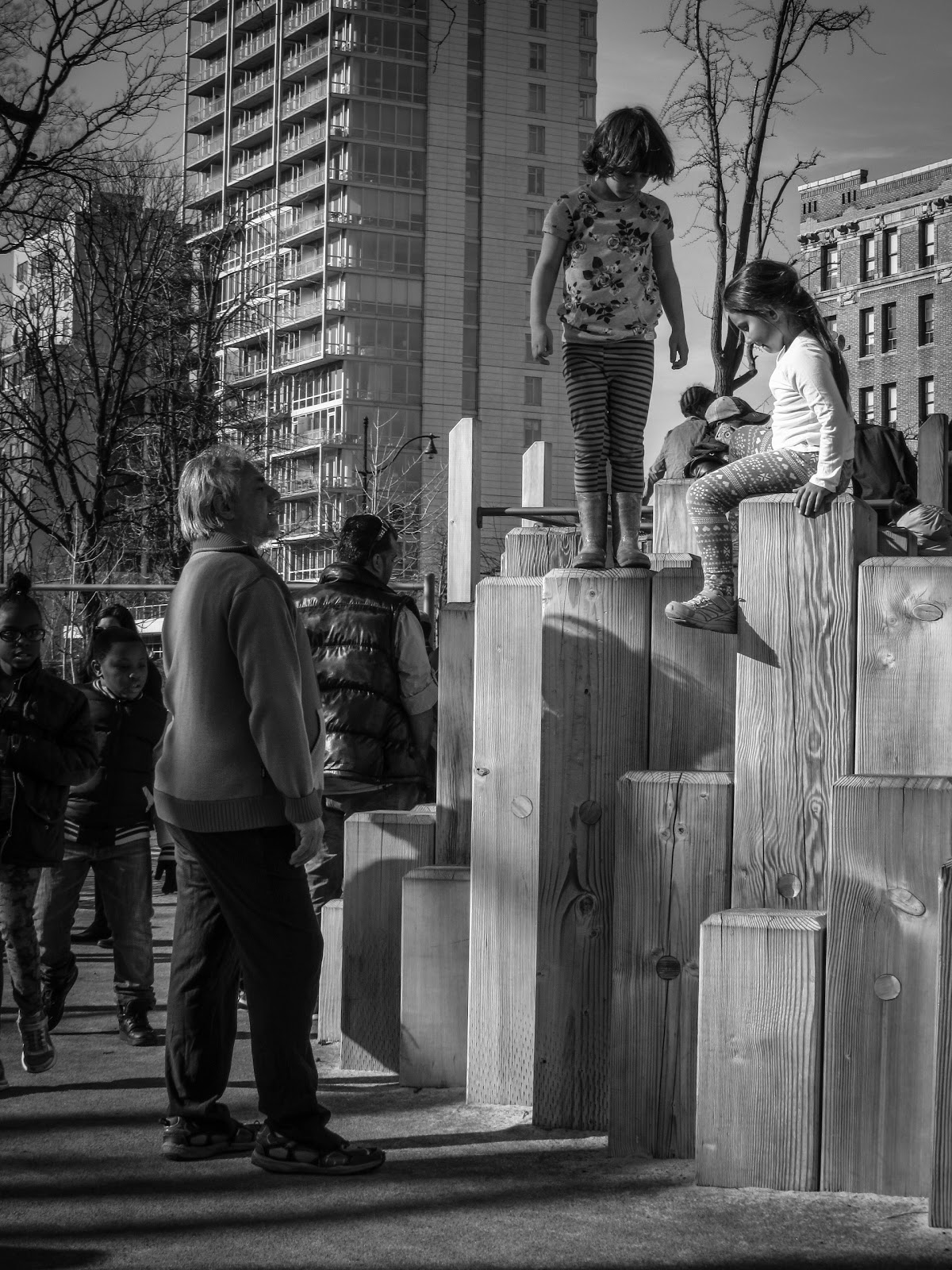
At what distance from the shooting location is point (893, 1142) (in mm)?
4082

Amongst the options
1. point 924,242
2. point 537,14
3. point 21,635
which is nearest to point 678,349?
point 21,635

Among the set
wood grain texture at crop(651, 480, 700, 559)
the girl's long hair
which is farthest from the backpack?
the girl's long hair

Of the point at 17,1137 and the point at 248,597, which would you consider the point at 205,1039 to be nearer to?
the point at 17,1137

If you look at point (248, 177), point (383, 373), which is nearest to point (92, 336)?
point (383, 373)

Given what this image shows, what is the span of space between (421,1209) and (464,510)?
4675 mm

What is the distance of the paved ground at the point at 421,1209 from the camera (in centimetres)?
370

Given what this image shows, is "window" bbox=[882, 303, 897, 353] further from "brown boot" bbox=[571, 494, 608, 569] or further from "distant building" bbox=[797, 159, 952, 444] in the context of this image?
"brown boot" bbox=[571, 494, 608, 569]

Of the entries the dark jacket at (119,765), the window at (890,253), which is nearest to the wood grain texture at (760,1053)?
the dark jacket at (119,765)

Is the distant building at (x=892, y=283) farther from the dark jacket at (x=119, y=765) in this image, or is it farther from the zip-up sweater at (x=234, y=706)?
the zip-up sweater at (x=234, y=706)

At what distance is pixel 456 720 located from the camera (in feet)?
18.9

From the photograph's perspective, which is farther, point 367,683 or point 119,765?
point 119,765

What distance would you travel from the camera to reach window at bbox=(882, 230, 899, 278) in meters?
68.3

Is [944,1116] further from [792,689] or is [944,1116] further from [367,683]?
[367,683]

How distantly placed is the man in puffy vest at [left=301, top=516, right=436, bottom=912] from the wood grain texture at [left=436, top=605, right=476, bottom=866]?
0.83 meters
